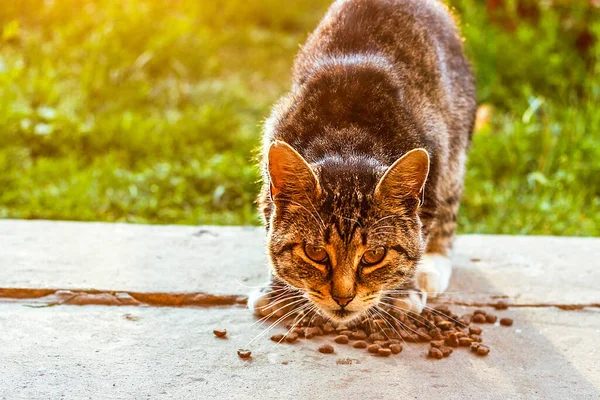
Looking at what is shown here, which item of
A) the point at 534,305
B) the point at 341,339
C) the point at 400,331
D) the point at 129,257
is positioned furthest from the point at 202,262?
the point at 534,305

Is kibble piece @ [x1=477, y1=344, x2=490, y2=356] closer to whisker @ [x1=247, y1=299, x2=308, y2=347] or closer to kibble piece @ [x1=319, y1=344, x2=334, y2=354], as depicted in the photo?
kibble piece @ [x1=319, y1=344, x2=334, y2=354]

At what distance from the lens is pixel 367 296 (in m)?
2.70

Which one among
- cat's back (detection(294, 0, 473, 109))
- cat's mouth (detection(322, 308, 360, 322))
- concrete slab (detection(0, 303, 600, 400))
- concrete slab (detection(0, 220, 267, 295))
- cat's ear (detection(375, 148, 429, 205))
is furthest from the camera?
cat's back (detection(294, 0, 473, 109))

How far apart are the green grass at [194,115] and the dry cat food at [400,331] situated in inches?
59.7

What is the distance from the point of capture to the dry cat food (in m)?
2.79

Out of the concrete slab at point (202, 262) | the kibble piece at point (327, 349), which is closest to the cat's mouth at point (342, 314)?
the kibble piece at point (327, 349)

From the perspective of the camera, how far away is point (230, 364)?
262 centimetres

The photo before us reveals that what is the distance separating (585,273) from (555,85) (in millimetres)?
2892

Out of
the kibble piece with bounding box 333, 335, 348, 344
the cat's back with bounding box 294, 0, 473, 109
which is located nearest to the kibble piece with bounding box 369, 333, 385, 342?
the kibble piece with bounding box 333, 335, 348, 344

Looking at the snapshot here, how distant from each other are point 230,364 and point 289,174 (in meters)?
0.68

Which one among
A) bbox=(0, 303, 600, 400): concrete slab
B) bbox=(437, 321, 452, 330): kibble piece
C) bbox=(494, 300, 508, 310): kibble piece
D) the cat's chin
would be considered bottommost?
bbox=(0, 303, 600, 400): concrete slab

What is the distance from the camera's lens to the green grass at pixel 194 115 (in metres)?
4.61

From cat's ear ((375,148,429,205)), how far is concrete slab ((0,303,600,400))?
1.96ft

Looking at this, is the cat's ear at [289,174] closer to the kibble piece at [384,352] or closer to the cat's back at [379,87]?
the cat's back at [379,87]
